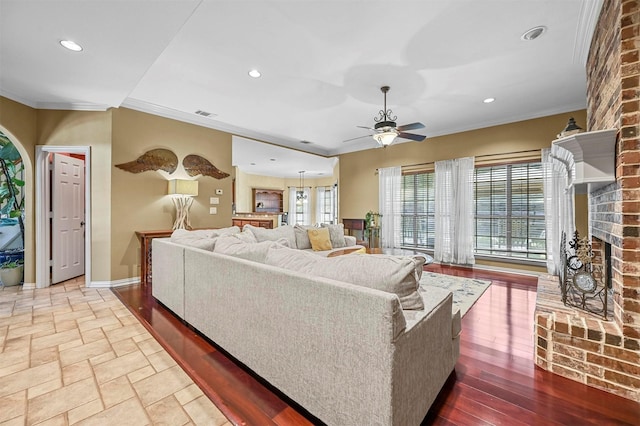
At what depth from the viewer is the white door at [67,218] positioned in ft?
13.6

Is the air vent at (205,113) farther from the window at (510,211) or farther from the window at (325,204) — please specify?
the window at (325,204)

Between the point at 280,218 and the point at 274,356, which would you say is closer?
the point at 274,356

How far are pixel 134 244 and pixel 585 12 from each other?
5.85 m

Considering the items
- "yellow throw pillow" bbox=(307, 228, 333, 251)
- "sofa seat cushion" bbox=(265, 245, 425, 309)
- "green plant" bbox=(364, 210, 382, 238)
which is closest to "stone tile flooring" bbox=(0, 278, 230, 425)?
"sofa seat cushion" bbox=(265, 245, 425, 309)

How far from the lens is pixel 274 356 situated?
163 centimetres

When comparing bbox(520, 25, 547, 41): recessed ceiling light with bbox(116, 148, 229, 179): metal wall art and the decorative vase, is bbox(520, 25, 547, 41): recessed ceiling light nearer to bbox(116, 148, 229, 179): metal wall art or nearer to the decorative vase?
bbox(116, 148, 229, 179): metal wall art

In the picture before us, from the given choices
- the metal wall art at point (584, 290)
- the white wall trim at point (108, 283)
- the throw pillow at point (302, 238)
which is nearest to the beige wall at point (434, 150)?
the throw pillow at point (302, 238)

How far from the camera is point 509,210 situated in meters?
5.04

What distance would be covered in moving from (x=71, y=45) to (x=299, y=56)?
212 cm

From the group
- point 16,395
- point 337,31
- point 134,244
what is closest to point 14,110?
point 134,244

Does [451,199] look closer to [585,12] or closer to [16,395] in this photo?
[585,12]

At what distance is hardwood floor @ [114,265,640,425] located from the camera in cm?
152

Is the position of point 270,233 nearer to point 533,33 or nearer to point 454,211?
point 454,211

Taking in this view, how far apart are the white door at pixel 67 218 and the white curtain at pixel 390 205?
5.75 meters
